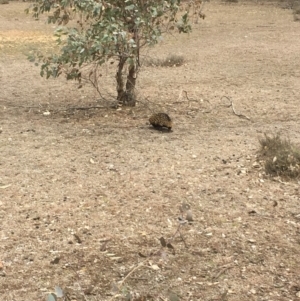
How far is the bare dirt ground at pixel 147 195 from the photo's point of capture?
275 cm

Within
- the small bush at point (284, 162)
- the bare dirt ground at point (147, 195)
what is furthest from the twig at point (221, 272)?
the small bush at point (284, 162)

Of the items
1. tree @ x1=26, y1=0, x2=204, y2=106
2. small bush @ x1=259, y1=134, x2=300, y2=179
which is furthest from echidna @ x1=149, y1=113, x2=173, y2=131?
small bush @ x1=259, y1=134, x2=300, y2=179

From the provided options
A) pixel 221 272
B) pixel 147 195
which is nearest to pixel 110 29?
pixel 147 195

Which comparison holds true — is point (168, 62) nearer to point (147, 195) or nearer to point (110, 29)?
point (110, 29)

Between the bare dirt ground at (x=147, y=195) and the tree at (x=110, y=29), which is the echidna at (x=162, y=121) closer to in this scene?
the bare dirt ground at (x=147, y=195)

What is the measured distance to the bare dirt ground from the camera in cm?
275

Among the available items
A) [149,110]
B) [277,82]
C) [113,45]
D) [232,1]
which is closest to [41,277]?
[113,45]

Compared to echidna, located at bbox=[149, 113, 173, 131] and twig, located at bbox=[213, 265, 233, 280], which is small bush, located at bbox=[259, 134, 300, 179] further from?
twig, located at bbox=[213, 265, 233, 280]

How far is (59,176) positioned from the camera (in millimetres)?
4016

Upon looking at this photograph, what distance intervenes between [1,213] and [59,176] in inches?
25.7

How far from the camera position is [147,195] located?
369 cm

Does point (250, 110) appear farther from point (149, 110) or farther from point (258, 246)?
point (258, 246)

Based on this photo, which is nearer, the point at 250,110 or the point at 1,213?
the point at 1,213

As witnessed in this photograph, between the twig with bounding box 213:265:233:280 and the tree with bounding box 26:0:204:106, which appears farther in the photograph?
the tree with bounding box 26:0:204:106
